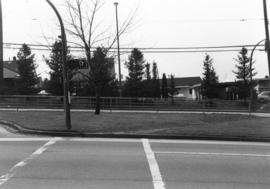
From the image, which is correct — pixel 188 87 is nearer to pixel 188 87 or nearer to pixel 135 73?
pixel 188 87

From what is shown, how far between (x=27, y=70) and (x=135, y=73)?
14000 mm

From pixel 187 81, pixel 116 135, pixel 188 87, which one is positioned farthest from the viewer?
pixel 187 81

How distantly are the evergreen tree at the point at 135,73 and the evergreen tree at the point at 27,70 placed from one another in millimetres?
11901

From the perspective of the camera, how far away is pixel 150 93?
51.9 metres

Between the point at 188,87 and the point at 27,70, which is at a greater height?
the point at 27,70

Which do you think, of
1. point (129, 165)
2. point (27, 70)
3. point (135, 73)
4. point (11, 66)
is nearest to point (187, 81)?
point (135, 73)

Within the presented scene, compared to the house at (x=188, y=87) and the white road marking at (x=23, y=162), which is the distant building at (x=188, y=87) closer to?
the house at (x=188, y=87)

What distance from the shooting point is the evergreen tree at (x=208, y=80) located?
5894 centimetres

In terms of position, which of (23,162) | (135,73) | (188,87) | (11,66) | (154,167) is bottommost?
(154,167)

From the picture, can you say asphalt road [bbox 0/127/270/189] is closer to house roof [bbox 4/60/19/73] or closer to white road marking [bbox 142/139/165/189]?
white road marking [bbox 142/139/165/189]

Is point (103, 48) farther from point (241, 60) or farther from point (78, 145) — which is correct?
point (241, 60)

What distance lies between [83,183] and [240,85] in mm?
53417

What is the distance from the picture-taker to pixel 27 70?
5044 cm

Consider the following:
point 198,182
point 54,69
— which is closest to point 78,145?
point 198,182
